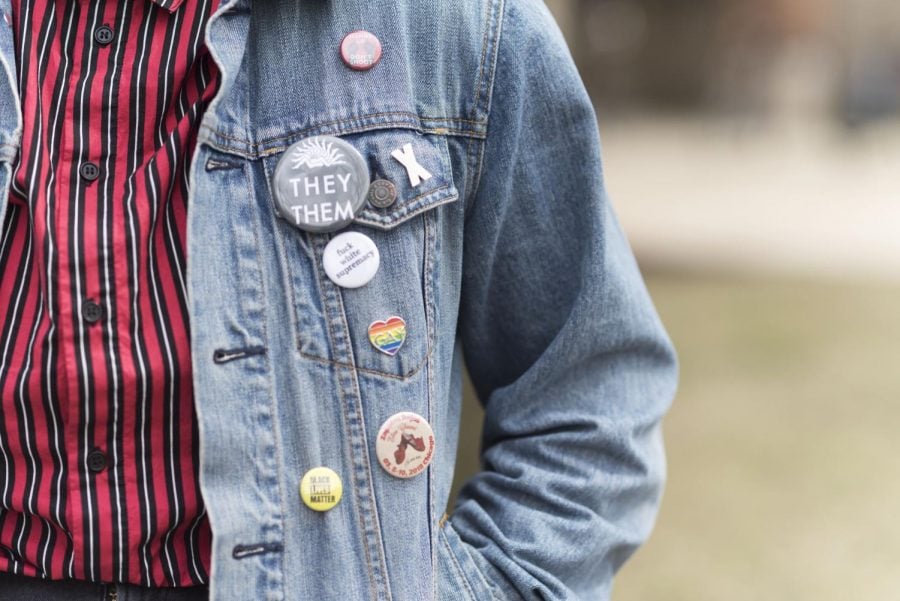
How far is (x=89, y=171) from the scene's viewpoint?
4.27ft

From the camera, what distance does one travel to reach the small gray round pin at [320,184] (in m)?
1.33

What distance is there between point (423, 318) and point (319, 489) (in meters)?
0.25

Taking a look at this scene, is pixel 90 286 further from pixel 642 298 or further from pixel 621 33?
pixel 621 33

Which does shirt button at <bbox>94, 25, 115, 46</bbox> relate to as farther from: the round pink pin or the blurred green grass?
the blurred green grass

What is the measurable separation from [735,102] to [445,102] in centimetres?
1954

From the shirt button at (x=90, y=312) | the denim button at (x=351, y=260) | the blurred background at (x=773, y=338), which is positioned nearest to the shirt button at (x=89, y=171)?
the shirt button at (x=90, y=312)

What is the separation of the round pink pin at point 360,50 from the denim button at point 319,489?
52 cm

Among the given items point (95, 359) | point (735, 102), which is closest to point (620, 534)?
point (95, 359)

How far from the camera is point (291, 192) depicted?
133 centimetres

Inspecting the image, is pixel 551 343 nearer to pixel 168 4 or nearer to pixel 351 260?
pixel 351 260

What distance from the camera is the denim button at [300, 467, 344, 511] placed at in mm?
1316

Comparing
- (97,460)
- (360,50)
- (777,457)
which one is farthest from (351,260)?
(777,457)

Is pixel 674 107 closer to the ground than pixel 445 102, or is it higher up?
higher up

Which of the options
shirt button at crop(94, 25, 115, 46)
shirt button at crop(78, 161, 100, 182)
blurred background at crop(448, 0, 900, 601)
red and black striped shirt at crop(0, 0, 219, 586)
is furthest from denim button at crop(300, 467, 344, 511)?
blurred background at crop(448, 0, 900, 601)
